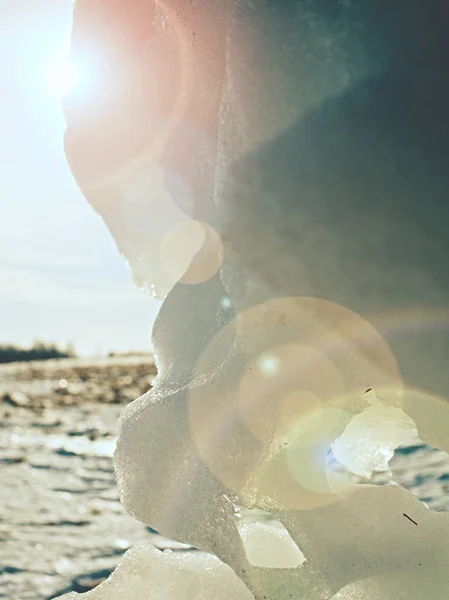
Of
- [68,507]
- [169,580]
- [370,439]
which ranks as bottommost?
[68,507]

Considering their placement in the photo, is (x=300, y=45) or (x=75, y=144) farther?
(x=75, y=144)

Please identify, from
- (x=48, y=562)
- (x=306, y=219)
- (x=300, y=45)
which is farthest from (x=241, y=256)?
(x=48, y=562)

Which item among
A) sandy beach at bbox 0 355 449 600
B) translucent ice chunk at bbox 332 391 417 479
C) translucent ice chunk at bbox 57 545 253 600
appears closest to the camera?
translucent ice chunk at bbox 57 545 253 600

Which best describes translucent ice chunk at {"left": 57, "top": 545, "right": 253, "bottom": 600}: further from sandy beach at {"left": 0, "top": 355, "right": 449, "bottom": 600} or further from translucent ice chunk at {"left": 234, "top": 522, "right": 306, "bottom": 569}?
sandy beach at {"left": 0, "top": 355, "right": 449, "bottom": 600}

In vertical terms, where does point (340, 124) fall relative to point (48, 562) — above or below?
above

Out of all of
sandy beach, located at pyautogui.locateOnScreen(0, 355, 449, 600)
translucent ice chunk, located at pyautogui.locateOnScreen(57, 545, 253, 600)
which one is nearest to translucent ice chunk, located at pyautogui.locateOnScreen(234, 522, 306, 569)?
translucent ice chunk, located at pyautogui.locateOnScreen(57, 545, 253, 600)

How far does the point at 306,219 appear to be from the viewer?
5.08ft

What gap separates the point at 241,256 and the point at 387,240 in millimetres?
389

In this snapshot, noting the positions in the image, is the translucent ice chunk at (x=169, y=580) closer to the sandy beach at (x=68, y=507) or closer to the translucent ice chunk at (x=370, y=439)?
the translucent ice chunk at (x=370, y=439)

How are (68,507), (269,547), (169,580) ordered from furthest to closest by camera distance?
(68,507) → (269,547) → (169,580)

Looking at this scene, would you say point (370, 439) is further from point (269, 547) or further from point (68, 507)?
point (68, 507)

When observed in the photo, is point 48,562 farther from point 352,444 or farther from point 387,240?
point 387,240

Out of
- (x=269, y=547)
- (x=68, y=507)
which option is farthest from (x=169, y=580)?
(x=68, y=507)

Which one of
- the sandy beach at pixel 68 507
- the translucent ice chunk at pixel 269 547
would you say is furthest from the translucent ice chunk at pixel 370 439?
the sandy beach at pixel 68 507
